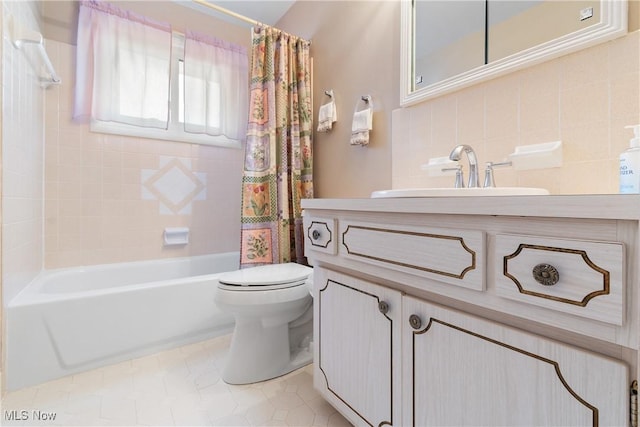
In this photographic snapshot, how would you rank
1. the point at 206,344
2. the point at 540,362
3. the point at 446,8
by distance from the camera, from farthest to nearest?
the point at 206,344
the point at 446,8
the point at 540,362

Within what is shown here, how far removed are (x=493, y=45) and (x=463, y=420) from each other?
1233 millimetres

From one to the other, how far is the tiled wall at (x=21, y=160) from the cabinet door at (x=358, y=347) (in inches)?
52.4

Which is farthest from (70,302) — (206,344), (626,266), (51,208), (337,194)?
(626,266)

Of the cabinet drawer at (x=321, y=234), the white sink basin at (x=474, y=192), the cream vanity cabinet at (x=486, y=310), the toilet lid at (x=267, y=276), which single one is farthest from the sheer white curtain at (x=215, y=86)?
the white sink basin at (x=474, y=192)

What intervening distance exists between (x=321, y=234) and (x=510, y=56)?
92 centimetres

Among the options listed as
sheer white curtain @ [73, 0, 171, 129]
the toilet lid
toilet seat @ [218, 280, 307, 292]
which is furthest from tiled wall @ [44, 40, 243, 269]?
toilet seat @ [218, 280, 307, 292]

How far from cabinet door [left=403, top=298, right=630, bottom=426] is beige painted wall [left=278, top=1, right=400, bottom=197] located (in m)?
0.99

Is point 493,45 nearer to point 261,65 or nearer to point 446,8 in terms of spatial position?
point 446,8

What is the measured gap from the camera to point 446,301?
717 mm

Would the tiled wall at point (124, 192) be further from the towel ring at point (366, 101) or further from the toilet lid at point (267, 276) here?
the towel ring at point (366, 101)

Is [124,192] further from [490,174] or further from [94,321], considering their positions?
[490,174]

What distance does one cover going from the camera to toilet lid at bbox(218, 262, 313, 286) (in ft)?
4.45

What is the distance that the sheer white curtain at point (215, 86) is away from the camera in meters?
2.23

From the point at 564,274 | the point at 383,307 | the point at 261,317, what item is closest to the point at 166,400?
the point at 261,317
